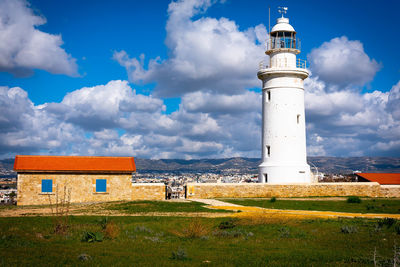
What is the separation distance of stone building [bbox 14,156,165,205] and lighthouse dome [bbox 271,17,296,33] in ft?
48.3

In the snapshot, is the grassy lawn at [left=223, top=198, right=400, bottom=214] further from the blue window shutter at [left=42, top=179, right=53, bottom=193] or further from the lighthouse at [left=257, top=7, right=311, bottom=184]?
the blue window shutter at [left=42, top=179, right=53, bottom=193]

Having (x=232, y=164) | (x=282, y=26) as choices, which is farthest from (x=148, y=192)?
(x=232, y=164)

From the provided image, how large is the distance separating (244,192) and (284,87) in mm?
8399

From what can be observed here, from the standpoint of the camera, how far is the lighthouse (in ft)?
103

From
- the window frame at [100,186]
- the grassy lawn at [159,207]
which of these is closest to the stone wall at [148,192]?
the window frame at [100,186]

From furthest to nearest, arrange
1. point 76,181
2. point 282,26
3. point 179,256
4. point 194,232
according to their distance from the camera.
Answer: point 282,26
point 76,181
point 194,232
point 179,256

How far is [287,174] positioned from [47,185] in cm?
1655

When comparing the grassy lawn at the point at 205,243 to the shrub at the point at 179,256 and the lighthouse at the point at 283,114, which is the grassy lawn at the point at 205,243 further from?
the lighthouse at the point at 283,114

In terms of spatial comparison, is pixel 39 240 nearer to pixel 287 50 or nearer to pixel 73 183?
pixel 73 183

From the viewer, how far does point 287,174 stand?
31.0 meters

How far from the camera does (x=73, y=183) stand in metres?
27.9

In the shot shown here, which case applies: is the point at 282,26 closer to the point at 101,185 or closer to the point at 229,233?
the point at 101,185

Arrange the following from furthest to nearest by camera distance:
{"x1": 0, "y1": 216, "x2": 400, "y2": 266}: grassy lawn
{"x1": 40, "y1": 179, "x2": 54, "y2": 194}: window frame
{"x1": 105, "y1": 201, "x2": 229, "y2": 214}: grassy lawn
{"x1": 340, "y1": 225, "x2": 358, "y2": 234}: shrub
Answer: {"x1": 40, "y1": 179, "x2": 54, "y2": 194}: window frame
{"x1": 105, "y1": 201, "x2": 229, "y2": 214}: grassy lawn
{"x1": 340, "y1": 225, "x2": 358, "y2": 234}: shrub
{"x1": 0, "y1": 216, "x2": 400, "y2": 266}: grassy lawn

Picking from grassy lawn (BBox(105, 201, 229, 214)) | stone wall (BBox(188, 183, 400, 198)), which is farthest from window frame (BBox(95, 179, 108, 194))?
stone wall (BBox(188, 183, 400, 198))
